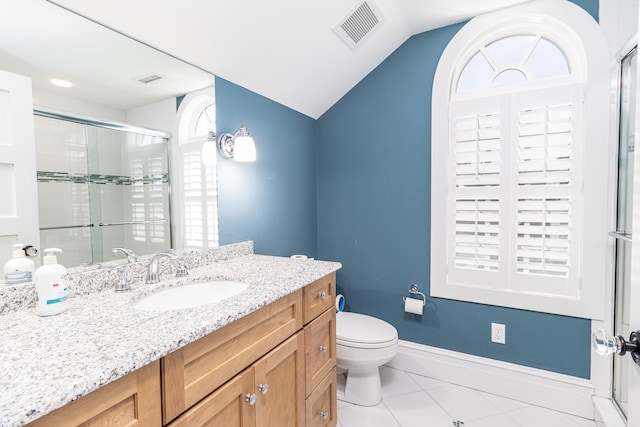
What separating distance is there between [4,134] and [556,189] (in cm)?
244

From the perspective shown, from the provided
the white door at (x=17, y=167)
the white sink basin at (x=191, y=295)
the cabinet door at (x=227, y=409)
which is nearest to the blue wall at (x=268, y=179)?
the white sink basin at (x=191, y=295)

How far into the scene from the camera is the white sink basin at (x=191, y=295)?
118 cm

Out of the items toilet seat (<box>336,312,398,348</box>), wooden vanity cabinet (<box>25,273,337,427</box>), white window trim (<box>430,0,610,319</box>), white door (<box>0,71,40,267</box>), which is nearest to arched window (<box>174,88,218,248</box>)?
white door (<box>0,71,40,267</box>)

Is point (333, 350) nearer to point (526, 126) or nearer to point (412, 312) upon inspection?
point (412, 312)

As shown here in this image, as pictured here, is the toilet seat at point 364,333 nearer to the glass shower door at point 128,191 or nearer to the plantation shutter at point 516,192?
the plantation shutter at point 516,192

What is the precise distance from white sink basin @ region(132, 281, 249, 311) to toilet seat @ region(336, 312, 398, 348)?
2.65 feet

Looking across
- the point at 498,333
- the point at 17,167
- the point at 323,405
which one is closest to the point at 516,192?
the point at 498,333

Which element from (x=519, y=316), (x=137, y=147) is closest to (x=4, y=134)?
(x=137, y=147)

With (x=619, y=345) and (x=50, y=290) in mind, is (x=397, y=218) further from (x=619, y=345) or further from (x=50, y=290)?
(x=50, y=290)

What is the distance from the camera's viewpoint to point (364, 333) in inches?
73.5

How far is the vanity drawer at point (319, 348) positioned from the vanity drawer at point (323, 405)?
1.5 inches

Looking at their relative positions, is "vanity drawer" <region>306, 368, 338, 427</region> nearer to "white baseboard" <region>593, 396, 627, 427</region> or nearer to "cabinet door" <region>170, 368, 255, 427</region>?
"cabinet door" <region>170, 368, 255, 427</region>

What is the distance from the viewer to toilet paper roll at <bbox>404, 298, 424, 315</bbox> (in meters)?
2.14

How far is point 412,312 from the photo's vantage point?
7.16 feet
